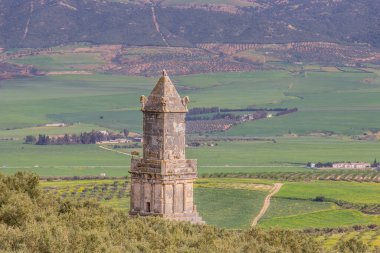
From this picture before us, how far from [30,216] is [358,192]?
6450 centimetres

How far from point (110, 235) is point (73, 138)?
119 m

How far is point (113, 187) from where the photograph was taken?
11338 centimetres

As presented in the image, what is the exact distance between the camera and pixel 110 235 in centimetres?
5112

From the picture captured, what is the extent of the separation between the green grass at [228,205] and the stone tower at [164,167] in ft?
119

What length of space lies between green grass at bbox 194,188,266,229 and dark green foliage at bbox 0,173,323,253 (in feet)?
105

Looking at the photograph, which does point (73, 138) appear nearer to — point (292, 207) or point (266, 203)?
point (266, 203)

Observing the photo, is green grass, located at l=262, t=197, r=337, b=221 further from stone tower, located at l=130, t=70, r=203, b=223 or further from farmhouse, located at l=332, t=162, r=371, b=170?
stone tower, located at l=130, t=70, r=203, b=223

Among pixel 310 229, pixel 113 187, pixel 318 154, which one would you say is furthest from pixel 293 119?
pixel 310 229

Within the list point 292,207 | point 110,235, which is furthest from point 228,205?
point 110,235

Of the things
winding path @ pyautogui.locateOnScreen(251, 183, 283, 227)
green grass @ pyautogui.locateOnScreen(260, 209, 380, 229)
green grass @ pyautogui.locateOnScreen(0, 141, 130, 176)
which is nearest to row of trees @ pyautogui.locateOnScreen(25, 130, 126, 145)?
green grass @ pyautogui.locateOnScreen(0, 141, 130, 176)

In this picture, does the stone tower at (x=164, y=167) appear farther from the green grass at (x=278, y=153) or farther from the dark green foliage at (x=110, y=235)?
the green grass at (x=278, y=153)

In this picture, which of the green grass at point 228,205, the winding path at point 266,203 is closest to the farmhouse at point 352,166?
the winding path at point 266,203

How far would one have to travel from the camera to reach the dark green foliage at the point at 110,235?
48250 mm

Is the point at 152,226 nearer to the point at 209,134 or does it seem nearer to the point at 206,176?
the point at 206,176
